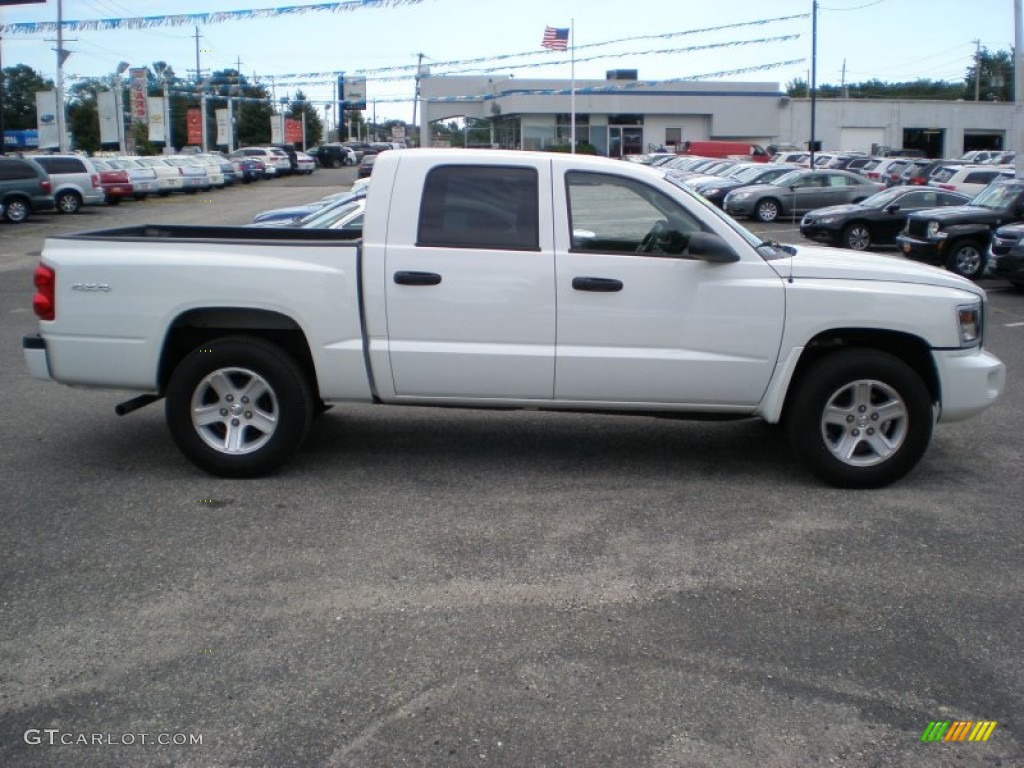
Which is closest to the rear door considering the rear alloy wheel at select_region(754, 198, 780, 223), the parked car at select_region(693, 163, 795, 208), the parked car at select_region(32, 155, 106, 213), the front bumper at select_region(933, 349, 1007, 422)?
the front bumper at select_region(933, 349, 1007, 422)

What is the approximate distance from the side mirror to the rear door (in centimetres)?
80

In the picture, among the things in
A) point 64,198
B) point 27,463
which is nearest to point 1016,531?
point 27,463

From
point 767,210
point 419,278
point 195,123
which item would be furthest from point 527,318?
point 195,123

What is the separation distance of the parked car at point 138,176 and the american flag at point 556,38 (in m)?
A: 15.9

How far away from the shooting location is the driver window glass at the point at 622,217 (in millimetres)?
6441

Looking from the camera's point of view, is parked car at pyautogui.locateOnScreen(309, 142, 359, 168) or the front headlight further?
parked car at pyautogui.locateOnScreen(309, 142, 359, 168)

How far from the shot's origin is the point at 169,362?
6.79 metres

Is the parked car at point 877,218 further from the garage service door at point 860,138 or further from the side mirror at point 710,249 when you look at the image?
the garage service door at point 860,138

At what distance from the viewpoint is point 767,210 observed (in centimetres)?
3288

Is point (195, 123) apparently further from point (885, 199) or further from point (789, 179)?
point (885, 199)

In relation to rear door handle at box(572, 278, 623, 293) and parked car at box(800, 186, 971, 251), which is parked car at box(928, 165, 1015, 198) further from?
rear door handle at box(572, 278, 623, 293)

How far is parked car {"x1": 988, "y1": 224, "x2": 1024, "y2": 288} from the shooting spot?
1595cm

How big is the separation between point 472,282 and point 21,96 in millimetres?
117458

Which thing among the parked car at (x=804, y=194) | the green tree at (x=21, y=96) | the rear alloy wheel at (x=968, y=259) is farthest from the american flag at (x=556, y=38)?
the green tree at (x=21, y=96)
